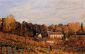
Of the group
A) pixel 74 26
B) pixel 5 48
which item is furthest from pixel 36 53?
pixel 74 26

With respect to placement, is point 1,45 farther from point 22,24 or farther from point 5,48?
point 22,24

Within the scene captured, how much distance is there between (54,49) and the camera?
2853cm

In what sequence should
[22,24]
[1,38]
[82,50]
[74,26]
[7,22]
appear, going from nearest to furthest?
1. [1,38]
2. [82,50]
3. [22,24]
4. [7,22]
5. [74,26]

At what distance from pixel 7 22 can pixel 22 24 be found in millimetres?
5726

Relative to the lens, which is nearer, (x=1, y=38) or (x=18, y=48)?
(x=18, y=48)

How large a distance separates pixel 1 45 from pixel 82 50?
9.86 metres

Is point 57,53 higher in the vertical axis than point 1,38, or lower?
lower

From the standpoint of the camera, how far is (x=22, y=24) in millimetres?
47938

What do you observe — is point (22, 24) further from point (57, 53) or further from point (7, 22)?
point (57, 53)

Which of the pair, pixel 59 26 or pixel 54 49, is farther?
pixel 59 26

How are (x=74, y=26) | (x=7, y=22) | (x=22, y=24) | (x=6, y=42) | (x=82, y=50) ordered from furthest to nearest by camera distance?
(x=74, y=26) < (x=7, y=22) < (x=22, y=24) < (x=82, y=50) < (x=6, y=42)

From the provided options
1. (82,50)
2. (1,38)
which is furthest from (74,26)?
(1,38)

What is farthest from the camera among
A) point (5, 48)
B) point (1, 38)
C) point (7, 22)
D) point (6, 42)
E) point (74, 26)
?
point (74, 26)

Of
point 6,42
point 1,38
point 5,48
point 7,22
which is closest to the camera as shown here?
point 5,48
